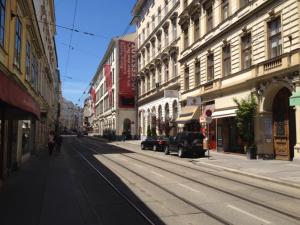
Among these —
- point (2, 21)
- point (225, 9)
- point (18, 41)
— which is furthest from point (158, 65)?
point (2, 21)

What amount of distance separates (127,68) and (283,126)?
1821 inches

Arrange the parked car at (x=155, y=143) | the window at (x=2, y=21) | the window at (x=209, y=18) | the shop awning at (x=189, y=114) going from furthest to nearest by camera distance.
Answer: the parked car at (x=155, y=143)
the shop awning at (x=189, y=114)
the window at (x=209, y=18)
the window at (x=2, y=21)

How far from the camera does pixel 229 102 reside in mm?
Result: 28516

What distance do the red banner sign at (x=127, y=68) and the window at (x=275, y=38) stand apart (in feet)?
145

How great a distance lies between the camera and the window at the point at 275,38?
22234 millimetres

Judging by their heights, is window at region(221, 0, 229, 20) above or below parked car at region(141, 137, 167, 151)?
above

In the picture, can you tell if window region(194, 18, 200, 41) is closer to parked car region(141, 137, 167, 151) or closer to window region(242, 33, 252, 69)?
window region(242, 33, 252, 69)

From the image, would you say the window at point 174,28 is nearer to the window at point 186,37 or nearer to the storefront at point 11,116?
the window at point 186,37

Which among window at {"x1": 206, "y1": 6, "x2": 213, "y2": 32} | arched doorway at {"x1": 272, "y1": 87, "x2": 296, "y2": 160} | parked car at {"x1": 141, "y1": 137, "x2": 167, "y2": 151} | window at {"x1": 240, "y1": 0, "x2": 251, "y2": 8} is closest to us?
arched doorway at {"x1": 272, "y1": 87, "x2": 296, "y2": 160}

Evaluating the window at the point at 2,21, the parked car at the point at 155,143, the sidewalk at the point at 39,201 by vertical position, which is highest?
the window at the point at 2,21

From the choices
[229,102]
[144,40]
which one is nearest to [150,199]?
[229,102]

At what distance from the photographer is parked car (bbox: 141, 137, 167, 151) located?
35.5 metres

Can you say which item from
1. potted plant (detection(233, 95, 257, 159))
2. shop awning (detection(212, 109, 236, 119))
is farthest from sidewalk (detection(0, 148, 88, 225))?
shop awning (detection(212, 109, 236, 119))

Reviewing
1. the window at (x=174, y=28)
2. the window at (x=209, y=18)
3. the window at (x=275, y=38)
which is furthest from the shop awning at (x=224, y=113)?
the window at (x=174, y=28)
